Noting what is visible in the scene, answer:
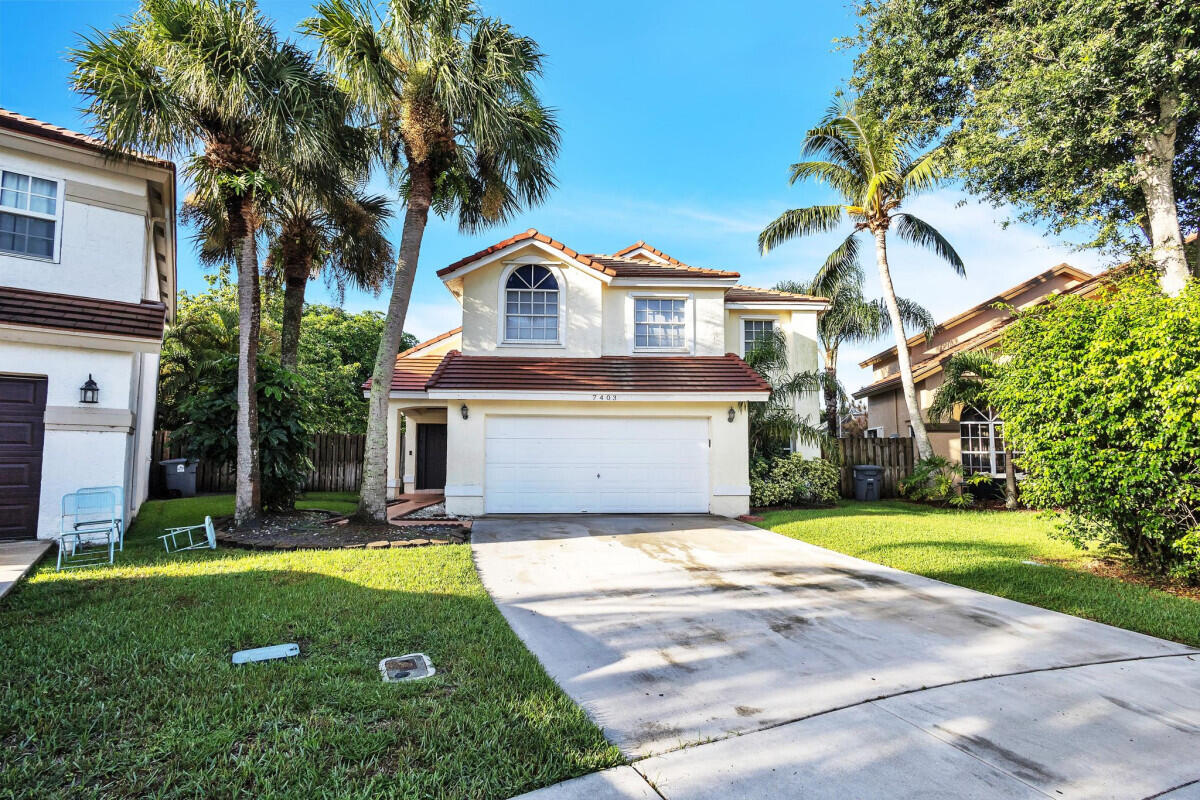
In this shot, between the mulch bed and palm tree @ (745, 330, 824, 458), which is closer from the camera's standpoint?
the mulch bed

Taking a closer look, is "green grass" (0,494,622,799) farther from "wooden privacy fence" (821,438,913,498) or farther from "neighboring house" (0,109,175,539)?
"wooden privacy fence" (821,438,913,498)

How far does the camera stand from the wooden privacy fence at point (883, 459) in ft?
54.4

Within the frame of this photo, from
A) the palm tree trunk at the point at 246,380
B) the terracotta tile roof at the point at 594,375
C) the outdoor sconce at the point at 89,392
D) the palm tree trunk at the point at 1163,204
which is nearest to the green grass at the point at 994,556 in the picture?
the terracotta tile roof at the point at 594,375

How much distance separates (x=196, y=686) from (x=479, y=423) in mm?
8610

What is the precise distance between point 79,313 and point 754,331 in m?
14.3

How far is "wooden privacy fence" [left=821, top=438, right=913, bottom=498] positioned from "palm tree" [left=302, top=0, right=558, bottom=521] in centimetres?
1186

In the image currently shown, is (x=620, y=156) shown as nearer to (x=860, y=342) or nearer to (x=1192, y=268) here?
(x=860, y=342)

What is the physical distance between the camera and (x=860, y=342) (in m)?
22.0

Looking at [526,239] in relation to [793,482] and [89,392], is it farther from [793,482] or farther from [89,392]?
[793,482]

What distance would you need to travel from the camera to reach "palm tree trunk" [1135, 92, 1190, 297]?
Result: 11438 millimetres

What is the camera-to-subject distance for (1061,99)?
36.3 ft

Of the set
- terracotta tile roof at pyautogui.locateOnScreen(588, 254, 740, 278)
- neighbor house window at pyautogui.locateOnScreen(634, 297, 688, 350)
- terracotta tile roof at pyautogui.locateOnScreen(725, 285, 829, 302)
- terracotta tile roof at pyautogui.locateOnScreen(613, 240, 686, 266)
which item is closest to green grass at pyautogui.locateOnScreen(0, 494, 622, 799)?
neighbor house window at pyautogui.locateOnScreen(634, 297, 688, 350)

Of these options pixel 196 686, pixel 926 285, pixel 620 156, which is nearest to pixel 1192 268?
pixel 926 285

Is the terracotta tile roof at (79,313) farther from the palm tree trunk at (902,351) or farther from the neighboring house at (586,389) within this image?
the palm tree trunk at (902,351)
